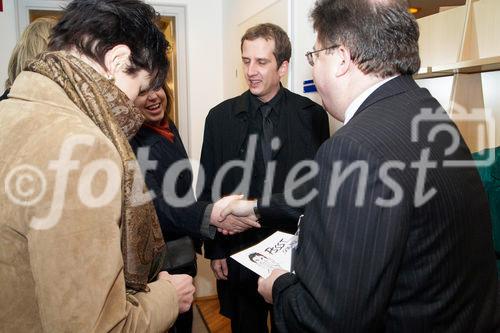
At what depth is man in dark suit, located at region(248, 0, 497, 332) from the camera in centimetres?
78

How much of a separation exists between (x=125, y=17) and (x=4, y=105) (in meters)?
0.34

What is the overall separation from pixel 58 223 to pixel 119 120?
0.34 m

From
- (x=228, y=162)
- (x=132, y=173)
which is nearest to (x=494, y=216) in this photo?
(x=228, y=162)

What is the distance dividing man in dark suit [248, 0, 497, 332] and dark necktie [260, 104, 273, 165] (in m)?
1.05

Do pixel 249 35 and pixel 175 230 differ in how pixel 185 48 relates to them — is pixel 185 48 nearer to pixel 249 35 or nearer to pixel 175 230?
pixel 249 35

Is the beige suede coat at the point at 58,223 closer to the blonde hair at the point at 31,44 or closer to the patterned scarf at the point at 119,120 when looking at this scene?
the patterned scarf at the point at 119,120

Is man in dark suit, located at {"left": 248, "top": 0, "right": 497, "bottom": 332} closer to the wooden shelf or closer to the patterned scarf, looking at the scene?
the patterned scarf

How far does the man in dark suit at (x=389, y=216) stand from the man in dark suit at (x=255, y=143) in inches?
40.8

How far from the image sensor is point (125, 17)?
93 centimetres

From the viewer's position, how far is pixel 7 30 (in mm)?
3109

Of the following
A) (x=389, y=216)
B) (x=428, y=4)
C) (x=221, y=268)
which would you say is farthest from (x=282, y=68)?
(x=389, y=216)

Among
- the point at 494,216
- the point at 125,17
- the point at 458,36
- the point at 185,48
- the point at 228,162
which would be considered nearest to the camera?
the point at 125,17

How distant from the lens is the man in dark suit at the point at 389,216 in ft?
2.56

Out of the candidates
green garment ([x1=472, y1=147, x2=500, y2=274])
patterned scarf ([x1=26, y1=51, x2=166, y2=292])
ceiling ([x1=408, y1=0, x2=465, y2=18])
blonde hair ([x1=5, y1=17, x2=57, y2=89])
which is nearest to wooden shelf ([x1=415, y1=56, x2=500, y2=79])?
green garment ([x1=472, y1=147, x2=500, y2=274])
